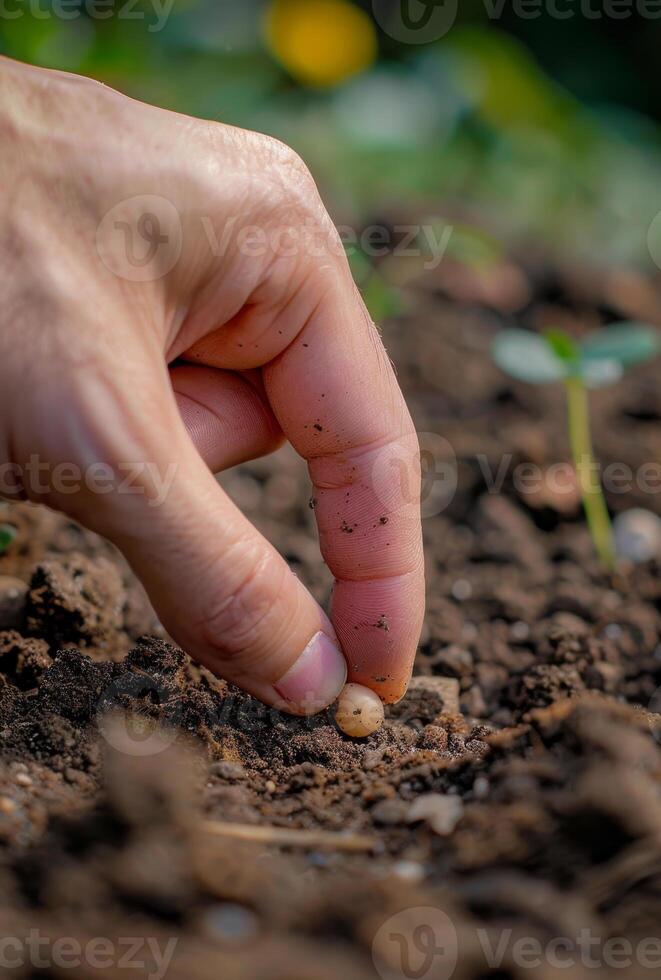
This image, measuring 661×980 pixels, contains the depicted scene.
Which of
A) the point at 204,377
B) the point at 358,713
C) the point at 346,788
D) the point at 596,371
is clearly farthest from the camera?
the point at 596,371

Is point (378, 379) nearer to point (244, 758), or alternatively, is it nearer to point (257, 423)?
point (257, 423)

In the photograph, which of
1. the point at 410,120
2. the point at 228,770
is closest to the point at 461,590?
the point at 228,770

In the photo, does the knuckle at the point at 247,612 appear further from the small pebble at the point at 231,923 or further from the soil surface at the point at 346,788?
the small pebble at the point at 231,923

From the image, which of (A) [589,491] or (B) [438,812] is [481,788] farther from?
(A) [589,491]

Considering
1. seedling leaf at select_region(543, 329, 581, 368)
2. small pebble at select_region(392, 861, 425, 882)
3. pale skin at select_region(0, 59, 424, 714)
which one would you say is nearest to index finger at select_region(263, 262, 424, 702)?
pale skin at select_region(0, 59, 424, 714)

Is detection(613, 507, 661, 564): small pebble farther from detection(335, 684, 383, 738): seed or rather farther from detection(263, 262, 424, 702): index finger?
detection(335, 684, 383, 738): seed

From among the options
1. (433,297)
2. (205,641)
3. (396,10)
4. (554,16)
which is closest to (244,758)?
(205,641)

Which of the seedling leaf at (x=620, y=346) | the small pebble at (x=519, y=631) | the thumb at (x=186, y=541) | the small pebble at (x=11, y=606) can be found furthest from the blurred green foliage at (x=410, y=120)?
the thumb at (x=186, y=541)
